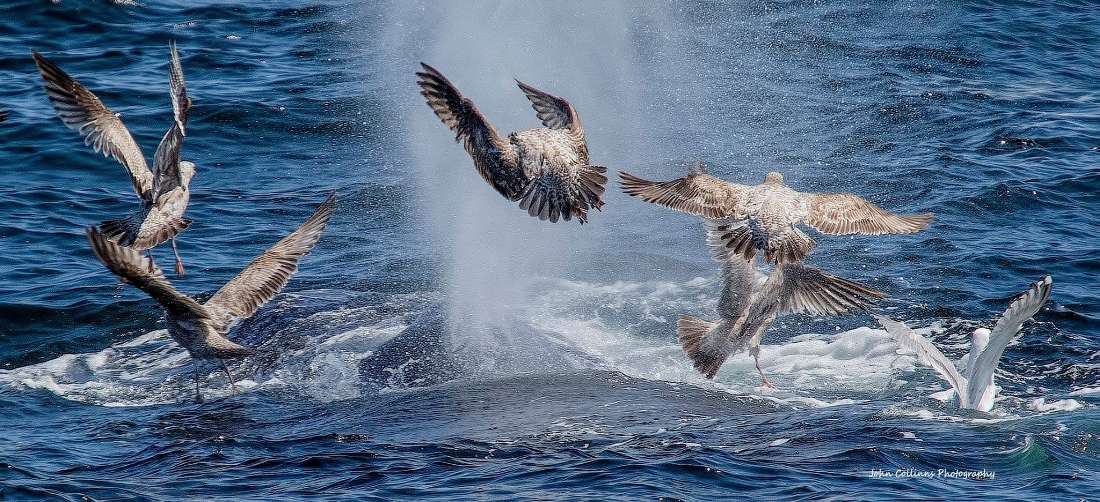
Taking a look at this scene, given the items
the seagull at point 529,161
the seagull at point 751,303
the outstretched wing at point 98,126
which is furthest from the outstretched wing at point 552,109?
the outstretched wing at point 98,126

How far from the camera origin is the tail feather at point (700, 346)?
10133mm

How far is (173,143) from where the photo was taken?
962 cm

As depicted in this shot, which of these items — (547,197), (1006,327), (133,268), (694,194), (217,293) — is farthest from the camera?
(217,293)

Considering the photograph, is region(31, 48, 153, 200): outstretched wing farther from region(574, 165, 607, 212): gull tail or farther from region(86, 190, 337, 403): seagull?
region(574, 165, 607, 212): gull tail

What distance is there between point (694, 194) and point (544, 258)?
13.3 feet

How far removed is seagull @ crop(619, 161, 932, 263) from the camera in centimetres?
916

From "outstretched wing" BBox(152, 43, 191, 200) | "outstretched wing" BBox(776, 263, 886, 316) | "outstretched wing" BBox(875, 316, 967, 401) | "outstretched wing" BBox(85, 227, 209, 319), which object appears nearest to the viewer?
"outstretched wing" BBox(85, 227, 209, 319)

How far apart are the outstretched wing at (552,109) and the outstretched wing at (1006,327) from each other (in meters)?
3.71

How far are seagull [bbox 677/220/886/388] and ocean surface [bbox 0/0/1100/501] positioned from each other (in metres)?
0.42

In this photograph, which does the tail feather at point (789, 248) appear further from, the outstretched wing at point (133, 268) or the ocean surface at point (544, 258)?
the outstretched wing at point (133, 268)

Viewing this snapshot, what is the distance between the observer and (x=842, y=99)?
59.8 ft

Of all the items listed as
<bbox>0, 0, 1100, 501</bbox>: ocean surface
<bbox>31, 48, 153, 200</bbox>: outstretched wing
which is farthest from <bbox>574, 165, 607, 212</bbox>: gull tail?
<bbox>31, 48, 153, 200</bbox>: outstretched wing

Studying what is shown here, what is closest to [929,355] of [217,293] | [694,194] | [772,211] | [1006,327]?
[1006,327]

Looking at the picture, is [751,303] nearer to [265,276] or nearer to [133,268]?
[265,276]
